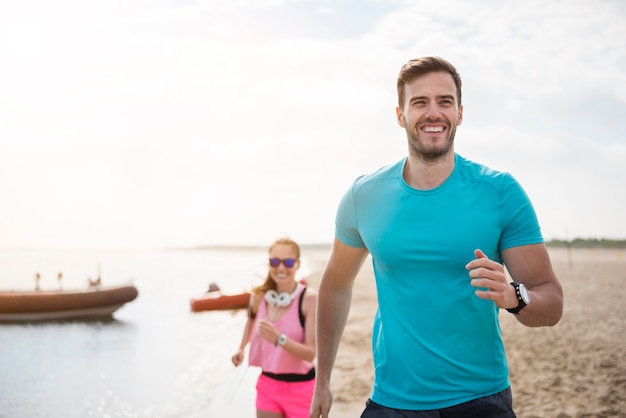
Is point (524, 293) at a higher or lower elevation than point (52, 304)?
higher

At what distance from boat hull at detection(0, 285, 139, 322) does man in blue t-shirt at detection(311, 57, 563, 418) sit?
26.6 meters

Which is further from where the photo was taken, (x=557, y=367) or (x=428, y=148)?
(x=557, y=367)

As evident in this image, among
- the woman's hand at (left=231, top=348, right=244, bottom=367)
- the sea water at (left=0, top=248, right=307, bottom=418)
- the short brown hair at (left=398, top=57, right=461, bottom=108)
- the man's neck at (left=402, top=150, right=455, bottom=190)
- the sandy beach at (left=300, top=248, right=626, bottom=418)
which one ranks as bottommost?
the sea water at (left=0, top=248, right=307, bottom=418)

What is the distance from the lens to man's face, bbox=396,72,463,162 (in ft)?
8.82

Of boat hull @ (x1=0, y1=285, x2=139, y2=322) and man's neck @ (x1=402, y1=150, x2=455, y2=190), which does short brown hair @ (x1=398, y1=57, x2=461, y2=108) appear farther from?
boat hull @ (x1=0, y1=285, x2=139, y2=322)

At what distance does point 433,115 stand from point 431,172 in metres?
0.27

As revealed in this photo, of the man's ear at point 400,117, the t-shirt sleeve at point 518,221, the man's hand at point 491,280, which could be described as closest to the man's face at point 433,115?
the man's ear at point 400,117

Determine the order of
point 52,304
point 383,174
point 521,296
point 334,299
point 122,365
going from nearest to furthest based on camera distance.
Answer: point 521,296
point 383,174
point 334,299
point 122,365
point 52,304

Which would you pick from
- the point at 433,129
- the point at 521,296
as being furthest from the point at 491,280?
the point at 433,129

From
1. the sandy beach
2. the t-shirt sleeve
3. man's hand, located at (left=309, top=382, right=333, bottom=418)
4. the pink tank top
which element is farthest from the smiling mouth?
the sandy beach

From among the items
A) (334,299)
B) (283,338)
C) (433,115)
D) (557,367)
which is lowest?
(557,367)

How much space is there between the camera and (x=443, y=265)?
2.56 m

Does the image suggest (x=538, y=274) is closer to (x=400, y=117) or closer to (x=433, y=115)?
(x=433, y=115)

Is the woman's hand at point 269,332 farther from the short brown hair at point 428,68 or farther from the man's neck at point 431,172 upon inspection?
the short brown hair at point 428,68
